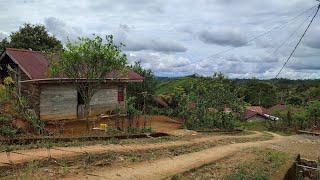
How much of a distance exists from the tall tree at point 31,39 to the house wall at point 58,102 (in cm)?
1601

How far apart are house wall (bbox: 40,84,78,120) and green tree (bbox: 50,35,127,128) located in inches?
147

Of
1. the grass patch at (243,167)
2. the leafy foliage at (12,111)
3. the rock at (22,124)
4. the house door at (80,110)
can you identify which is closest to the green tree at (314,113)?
the house door at (80,110)

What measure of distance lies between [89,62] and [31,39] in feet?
76.5

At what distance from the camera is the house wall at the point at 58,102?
1012 inches

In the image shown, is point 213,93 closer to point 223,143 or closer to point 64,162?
point 223,143

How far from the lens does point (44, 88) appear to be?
25.7 metres

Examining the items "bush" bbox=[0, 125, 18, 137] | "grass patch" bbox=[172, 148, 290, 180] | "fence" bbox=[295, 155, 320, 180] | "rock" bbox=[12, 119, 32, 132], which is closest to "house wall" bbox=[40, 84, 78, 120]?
"rock" bbox=[12, 119, 32, 132]

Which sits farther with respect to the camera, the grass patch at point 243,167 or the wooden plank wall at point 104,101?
the wooden plank wall at point 104,101

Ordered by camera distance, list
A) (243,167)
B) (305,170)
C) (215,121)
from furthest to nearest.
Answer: (215,121) < (305,170) < (243,167)

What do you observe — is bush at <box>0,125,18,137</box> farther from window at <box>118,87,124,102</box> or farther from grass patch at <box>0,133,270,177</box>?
window at <box>118,87,124,102</box>

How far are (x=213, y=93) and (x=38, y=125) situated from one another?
13.6 metres

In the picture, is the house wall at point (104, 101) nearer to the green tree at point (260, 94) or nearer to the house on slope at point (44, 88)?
the house on slope at point (44, 88)

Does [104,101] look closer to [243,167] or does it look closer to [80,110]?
[80,110]

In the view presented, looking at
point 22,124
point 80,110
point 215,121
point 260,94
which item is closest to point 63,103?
point 80,110
